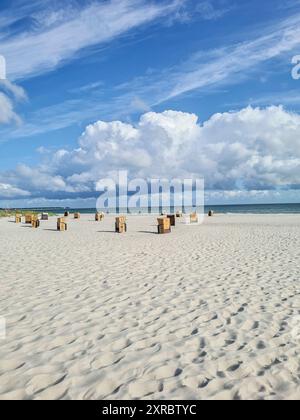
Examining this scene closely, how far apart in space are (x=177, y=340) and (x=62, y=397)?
1.77 m

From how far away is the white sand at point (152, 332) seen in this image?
11.3ft

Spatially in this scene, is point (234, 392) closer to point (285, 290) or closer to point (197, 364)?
point (197, 364)

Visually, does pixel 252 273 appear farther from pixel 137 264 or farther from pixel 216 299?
pixel 137 264

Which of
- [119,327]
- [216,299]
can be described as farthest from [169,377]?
[216,299]

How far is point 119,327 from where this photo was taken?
5.00m

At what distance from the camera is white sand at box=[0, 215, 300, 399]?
11.3ft

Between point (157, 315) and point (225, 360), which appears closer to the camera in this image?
point (225, 360)

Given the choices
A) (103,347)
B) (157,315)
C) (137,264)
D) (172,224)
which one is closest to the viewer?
(103,347)

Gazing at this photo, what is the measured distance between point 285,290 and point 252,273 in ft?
5.58

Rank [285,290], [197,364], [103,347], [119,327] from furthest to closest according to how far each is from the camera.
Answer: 1. [285,290]
2. [119,327]
3. [103,347]
4. [197,364]

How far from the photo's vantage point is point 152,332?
189 inches

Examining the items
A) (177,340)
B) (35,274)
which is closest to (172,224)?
(35,274)

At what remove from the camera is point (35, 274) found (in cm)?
888

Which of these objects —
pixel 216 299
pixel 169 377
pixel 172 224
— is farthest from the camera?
pixel 172 224
